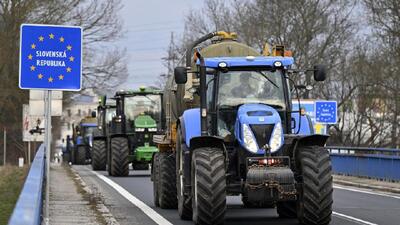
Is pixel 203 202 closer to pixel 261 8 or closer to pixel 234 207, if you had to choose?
pixel 234 207

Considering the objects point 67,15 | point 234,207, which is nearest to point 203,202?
point 234,207

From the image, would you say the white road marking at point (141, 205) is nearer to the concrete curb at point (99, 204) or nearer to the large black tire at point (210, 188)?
the concrete curb at point (99, 204)

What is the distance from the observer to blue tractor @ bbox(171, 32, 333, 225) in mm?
12312

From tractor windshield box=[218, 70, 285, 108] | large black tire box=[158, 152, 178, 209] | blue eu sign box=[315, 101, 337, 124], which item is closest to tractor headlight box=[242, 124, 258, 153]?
tractor windshield box=[218, 70, 285, 108]

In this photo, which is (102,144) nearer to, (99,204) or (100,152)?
(100,152)

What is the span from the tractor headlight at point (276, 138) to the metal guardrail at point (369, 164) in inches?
557

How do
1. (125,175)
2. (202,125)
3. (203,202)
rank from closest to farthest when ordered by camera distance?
(203,202), (202,125), (125,175)

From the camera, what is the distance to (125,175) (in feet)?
→ 95.8

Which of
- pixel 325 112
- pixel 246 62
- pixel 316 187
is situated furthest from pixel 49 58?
pixel 325 112

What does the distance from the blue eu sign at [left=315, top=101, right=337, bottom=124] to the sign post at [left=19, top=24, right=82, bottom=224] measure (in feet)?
68.2

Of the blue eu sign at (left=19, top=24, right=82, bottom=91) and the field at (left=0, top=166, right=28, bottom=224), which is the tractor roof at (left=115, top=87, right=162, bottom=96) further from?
the blue eu sign at (left=19, top=24, right=82, bottom=91)

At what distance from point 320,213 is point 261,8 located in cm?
3819

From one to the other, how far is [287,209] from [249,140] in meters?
2.23

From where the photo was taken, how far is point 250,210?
1614 centimetres
